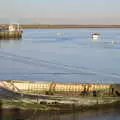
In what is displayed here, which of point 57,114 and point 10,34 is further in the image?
point 10,34

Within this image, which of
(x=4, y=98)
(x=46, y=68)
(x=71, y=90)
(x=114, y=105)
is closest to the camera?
(x=4, y=98)

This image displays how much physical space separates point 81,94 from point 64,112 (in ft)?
8.28

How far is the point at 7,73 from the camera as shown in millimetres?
43125

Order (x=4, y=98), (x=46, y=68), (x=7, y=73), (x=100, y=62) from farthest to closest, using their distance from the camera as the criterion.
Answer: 1. (x=100, y=62)
2. (x=46, y=68)
3. (x=7, y=73)
4. (x=4, y=98)

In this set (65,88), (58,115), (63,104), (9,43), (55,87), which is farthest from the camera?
(9,43)

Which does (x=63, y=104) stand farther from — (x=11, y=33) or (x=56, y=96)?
(x=11, y=33)

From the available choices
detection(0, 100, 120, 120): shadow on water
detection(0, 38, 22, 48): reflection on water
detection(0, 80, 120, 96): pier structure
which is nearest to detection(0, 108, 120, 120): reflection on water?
detection(0, 100, 120, 120): shadow on water

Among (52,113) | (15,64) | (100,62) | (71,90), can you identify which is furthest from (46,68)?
(52,113)

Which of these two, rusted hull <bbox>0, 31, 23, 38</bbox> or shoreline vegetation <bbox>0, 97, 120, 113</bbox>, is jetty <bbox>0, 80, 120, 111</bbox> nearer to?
shoreline vegetation <bbox>0, 97, 120, 113</bbox>

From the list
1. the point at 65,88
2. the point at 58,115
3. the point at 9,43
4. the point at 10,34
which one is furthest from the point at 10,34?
the point at 58,115

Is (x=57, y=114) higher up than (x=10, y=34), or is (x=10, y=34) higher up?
(x=10, y=34)

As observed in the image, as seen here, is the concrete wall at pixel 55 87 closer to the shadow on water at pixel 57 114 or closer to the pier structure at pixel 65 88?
the pier structure at pixel 65 88

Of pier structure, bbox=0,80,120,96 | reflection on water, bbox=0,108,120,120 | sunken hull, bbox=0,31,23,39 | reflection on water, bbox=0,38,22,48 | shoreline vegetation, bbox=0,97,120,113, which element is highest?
sunken hull, bbox=0,31,23,39

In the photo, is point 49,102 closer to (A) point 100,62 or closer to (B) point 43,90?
(B) point 43,90
